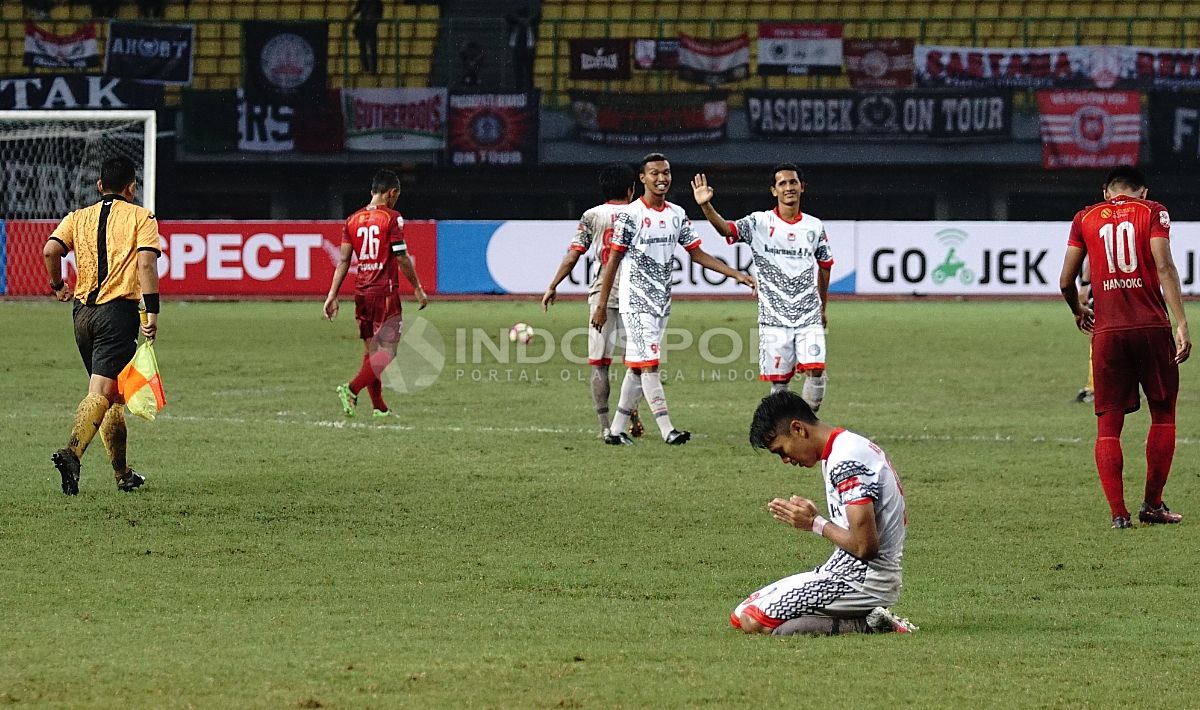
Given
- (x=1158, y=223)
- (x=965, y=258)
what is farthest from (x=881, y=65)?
(x=1158, y=223)

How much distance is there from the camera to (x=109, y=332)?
904cm

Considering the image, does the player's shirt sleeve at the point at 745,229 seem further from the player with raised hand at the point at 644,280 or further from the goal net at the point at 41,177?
the goal net at the point at 41,177

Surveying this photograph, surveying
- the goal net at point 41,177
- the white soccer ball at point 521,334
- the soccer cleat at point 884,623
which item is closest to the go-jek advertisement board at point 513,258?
the goal net at point 41,177

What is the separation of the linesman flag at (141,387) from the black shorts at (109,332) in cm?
6

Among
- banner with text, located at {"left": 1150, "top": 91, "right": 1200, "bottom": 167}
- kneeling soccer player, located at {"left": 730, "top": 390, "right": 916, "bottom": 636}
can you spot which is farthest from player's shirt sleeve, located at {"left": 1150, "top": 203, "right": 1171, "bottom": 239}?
banner with text, located at {"left": 1150, "top": 91, "right": 1200, "bottom": 167}

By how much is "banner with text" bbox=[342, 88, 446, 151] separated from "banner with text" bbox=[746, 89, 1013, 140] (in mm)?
5626

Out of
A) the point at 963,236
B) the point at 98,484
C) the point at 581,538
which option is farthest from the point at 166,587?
the point at 963,236

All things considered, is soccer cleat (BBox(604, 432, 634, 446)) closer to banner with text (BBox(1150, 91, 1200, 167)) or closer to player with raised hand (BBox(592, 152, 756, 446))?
player with raised hand (BBox(592, 152, 756, 446))

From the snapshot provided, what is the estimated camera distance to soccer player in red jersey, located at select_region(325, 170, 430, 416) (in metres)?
13.1

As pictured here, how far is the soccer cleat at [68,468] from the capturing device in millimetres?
8938

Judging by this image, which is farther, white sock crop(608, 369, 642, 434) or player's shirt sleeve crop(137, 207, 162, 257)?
white sock crop(608, 369, 642, 434)

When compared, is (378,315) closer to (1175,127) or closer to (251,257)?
(251,257)

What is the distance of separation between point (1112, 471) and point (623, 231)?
13.4 feet

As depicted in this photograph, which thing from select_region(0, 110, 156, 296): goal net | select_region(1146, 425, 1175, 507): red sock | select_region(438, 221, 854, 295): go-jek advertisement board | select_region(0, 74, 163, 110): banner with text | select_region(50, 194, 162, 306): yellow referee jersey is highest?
select_region(0, 74, 163, 110): banner with text
